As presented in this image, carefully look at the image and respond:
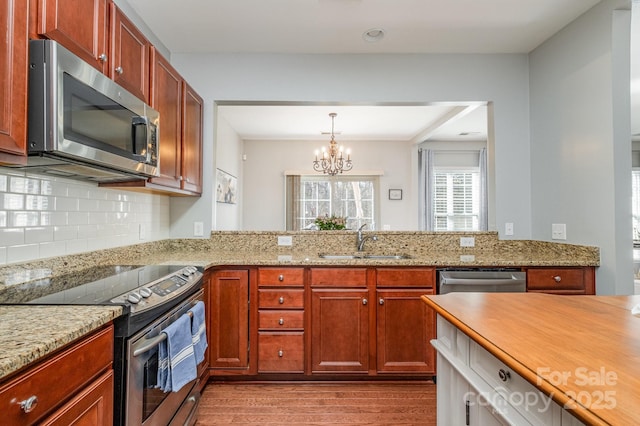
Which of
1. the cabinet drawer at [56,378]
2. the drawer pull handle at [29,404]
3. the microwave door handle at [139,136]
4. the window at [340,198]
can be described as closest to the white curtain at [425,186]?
the window at [340,198]

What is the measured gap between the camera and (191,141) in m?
2.56

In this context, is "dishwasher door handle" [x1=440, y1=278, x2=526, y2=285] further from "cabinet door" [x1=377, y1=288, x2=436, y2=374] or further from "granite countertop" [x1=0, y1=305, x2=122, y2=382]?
"granite countertop" [x1=0, y1=305, x2=122, y2=382]

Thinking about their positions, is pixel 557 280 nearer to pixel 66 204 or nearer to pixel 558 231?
pixel 558 231

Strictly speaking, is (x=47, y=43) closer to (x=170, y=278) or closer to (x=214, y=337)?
(x=170, y=278)

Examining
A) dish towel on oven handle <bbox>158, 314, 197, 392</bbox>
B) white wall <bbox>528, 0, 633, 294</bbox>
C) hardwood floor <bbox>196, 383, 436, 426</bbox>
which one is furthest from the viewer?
white wall <bbox>528, 0, 633, 294</bbox>

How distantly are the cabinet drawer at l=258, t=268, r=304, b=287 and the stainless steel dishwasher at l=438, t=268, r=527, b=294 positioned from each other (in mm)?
978

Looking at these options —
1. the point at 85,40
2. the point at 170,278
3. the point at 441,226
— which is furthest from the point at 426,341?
the point at 441,226

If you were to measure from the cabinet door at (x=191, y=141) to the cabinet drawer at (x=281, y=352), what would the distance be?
4.09ft

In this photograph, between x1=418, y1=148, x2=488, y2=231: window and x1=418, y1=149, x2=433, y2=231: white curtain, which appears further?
x1=418, y1=148, x2=488, y2=231: window

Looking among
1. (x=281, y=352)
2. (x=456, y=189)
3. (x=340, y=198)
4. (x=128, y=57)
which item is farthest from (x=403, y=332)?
(x=456, y=189)

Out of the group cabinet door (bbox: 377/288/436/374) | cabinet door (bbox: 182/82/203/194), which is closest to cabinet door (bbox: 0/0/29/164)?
cabinet door (bbox: 182/82/203/194)

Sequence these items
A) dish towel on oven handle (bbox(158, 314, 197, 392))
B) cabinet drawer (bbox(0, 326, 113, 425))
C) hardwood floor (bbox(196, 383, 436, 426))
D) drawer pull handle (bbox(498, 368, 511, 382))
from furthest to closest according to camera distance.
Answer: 1. hardwood floor (bbox(196, 383, 436, 426))
2. dish towel on oven handle (bbox(158, 314, 197, 392))
3. drawer pull handle (bbox(498, 368, 511, 382))
4. cabinet drawer (bbox(0, 326, 113, 425))

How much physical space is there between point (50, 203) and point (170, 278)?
70 cm

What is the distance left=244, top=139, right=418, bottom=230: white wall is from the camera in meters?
6.14
